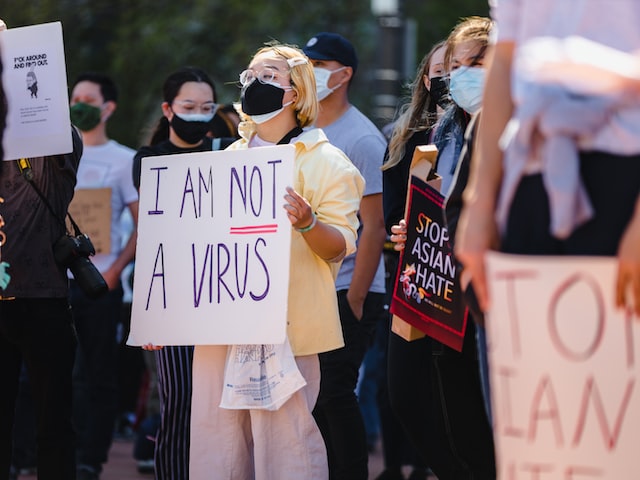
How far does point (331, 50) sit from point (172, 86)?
2.69 ft

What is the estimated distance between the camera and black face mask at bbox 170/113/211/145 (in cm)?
664

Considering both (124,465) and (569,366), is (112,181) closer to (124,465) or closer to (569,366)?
(124,465)

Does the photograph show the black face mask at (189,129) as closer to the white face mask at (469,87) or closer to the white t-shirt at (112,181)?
the white t-shirt at (112,181)

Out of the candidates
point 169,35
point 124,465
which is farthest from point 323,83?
point 169,35

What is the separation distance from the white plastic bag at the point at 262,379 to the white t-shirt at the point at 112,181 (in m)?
2.93

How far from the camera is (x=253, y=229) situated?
16.6 ft

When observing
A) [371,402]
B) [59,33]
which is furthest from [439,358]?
[371,402]

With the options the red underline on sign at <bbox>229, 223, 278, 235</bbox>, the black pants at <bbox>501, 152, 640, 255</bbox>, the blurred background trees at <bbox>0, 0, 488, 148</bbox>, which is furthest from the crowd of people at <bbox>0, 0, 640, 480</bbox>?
the blurred background trees at <bbox>0, 0, 488, 148</bbox>

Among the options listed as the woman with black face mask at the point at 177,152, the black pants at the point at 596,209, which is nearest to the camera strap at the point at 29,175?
the woman with black face mask at the point at 177,152

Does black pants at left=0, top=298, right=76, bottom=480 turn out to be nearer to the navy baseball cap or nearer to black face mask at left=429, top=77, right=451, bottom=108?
black face mask at left=429, top=77, right=451, bottom=108

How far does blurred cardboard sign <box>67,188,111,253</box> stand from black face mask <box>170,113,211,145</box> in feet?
4.06

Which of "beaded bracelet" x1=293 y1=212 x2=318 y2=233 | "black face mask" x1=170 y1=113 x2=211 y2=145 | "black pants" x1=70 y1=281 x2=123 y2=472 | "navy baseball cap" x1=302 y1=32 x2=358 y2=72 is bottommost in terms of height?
"black pants" x1=70 y1=281 x2=123 y2=472

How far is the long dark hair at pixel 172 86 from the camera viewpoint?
6844 mm

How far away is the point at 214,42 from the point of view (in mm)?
16594
